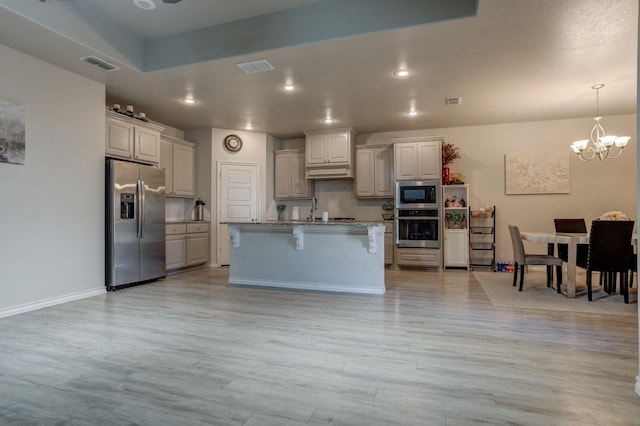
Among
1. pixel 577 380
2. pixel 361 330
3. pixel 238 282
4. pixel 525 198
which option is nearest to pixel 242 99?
pixel 238 282

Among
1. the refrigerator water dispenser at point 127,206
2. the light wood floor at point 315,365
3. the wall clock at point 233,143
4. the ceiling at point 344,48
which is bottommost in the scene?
the light wood floor at point 315,365

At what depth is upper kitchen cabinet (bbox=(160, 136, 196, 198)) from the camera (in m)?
5.95

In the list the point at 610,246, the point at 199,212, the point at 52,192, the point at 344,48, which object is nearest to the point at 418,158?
the point at 610,246

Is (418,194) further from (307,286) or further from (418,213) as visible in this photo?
(307,286)

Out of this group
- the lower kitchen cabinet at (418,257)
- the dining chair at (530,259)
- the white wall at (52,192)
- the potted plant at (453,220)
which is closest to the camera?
the white wall at (52,192)

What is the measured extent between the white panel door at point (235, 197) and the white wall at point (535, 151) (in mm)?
3370

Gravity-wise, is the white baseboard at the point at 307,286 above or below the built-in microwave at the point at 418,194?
below

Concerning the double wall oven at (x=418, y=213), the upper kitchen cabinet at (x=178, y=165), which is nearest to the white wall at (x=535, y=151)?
the double wall oven at (x=418, y=213)

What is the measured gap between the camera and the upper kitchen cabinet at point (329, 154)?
21.5ft

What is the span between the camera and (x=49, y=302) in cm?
376

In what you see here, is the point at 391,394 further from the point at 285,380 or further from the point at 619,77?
the point at 619,77

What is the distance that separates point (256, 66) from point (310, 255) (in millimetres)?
2397

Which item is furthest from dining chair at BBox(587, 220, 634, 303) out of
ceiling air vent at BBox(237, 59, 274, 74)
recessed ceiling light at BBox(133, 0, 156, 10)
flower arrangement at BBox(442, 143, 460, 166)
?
recessed ceiling light at BBox(133, 0, 156, 10)

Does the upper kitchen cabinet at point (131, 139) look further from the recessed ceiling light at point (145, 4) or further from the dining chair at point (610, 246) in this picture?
the dining chair at point (610, 246)
